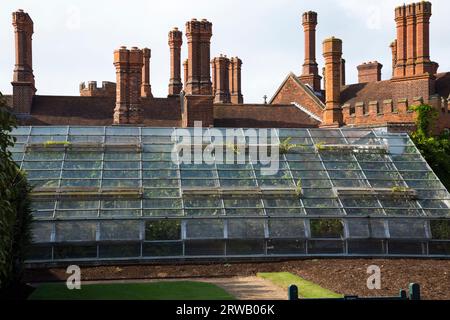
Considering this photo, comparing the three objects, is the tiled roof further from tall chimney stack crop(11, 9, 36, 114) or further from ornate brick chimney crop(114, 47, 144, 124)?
ornate brick chimney crop(114, 47, 144, 124)

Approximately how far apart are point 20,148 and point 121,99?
1076 centimetres

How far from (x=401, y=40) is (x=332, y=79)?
632cm

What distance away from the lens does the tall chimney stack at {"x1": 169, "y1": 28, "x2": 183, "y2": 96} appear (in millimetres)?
45984

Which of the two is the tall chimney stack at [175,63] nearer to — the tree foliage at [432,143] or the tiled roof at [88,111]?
the tiled roof at [88,111]

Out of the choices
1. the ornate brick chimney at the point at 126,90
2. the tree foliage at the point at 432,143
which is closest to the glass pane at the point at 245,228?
the tree foliage at the point at 432,143

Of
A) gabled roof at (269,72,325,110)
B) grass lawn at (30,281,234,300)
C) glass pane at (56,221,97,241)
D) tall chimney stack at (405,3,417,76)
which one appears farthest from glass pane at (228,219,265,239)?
gabled roof at (269,72,325,110)

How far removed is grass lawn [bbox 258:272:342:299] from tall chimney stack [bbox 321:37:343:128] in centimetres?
1528

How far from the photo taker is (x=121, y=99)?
34.5m

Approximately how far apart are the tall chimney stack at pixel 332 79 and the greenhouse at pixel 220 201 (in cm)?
745

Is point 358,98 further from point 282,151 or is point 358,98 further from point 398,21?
point 282,151

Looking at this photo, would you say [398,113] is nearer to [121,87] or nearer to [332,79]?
[332,79]

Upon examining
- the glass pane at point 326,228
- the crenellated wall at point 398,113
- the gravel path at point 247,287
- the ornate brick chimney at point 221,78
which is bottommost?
the gravel path at point 247,287

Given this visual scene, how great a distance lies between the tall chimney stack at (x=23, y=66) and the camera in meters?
36.8
